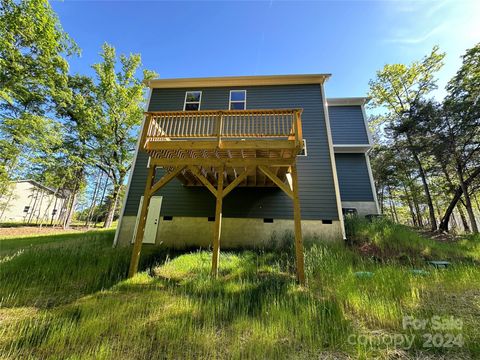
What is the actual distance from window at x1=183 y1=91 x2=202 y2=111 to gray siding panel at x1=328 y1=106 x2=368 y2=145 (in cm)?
749

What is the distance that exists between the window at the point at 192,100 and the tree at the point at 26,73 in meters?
10.1

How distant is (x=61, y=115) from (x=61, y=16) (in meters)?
6.58

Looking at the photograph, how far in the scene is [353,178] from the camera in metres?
10.1

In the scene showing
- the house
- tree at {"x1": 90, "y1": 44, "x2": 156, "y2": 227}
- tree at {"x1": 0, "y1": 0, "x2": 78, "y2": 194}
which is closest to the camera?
the house

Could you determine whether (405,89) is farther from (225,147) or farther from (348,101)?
(225,147)

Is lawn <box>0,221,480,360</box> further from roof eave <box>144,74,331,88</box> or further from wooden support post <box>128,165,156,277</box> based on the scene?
roof eave <box>144,74,331,88</box>

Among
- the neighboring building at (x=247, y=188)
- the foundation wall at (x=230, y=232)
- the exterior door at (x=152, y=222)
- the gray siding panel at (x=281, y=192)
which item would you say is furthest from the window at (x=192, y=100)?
the foundation wall at (x=230, y=232)

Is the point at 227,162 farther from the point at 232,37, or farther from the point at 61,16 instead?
the point at 61,16

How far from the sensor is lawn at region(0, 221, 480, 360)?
2.21 meters

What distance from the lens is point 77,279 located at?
4.32 m

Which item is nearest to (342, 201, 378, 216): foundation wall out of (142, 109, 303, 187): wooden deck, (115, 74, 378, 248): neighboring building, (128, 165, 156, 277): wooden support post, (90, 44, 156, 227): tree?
(115, 74, 378, 248): neighboring building

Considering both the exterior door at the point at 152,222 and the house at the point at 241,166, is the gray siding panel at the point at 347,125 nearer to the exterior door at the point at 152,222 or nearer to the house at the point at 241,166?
the house at the point at 241,166

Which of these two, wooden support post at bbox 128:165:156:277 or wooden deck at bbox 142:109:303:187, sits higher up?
wooden deck at bbox 142:109:303:187

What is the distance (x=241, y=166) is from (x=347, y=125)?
28.5ft
